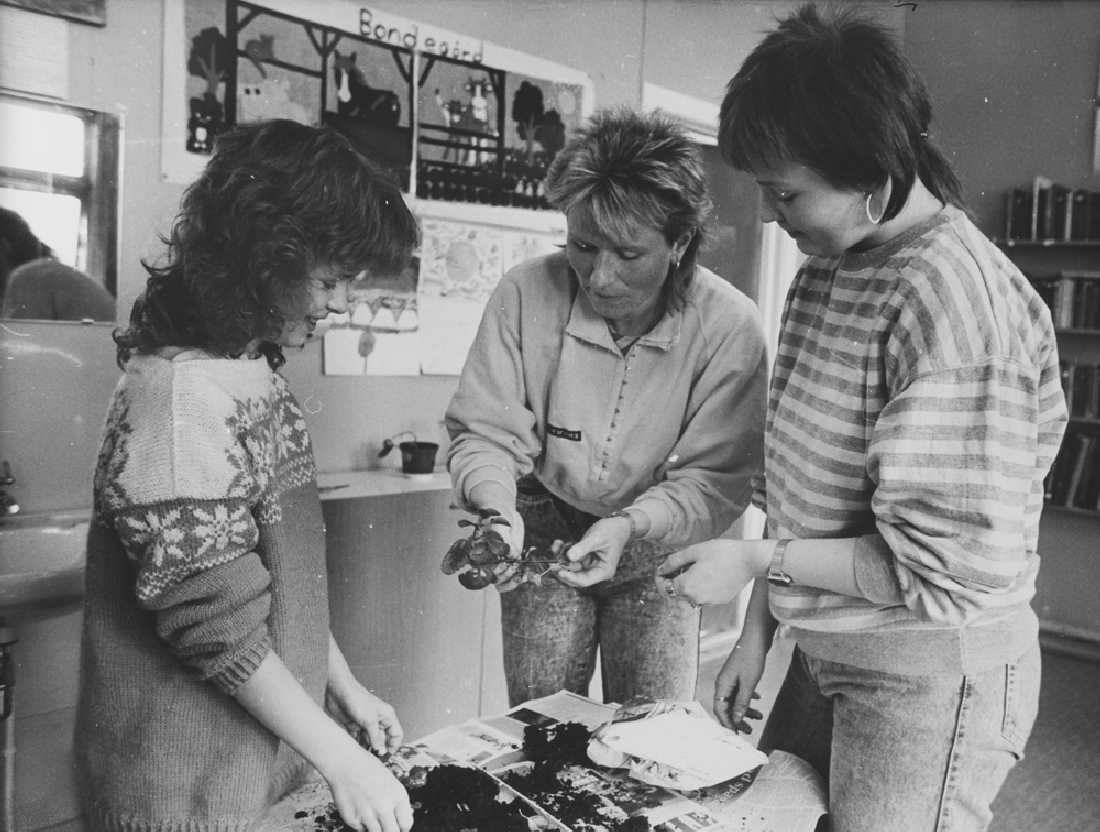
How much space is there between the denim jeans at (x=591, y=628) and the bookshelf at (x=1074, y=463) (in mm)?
2926

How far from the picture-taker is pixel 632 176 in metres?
1.37

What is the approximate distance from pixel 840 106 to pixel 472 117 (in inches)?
63.5

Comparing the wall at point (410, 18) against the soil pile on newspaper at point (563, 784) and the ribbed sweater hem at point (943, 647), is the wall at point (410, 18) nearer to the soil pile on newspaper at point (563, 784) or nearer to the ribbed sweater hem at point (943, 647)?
the soil pile on newspaper at point (563, 784)

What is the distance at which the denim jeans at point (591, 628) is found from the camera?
1.56 m

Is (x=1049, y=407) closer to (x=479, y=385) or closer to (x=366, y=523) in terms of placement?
(x=479, y=385)

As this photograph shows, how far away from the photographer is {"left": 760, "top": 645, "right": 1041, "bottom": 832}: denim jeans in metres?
1.02

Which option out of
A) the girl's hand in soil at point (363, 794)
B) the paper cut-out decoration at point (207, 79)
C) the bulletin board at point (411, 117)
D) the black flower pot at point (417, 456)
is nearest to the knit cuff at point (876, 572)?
the girl's hand in soil at point (363, 794)

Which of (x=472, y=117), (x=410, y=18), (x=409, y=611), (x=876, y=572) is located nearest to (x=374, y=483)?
(x=409, y=611)

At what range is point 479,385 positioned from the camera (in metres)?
1.54

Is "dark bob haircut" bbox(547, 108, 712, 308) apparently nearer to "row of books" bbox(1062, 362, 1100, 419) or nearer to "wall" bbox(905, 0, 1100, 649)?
"wall" bbox(905, 0, 1100, 649)

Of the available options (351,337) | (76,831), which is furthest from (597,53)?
(76,831)

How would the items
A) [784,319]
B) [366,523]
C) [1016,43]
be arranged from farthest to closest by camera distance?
[1016,43], [366,523], [784,319]

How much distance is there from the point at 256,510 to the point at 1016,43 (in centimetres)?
373

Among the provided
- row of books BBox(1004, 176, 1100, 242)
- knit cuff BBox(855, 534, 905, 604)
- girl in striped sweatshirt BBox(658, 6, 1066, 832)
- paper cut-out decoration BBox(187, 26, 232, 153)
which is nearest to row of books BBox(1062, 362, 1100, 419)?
row of books BBox(1004, 176, 1100, 242)
